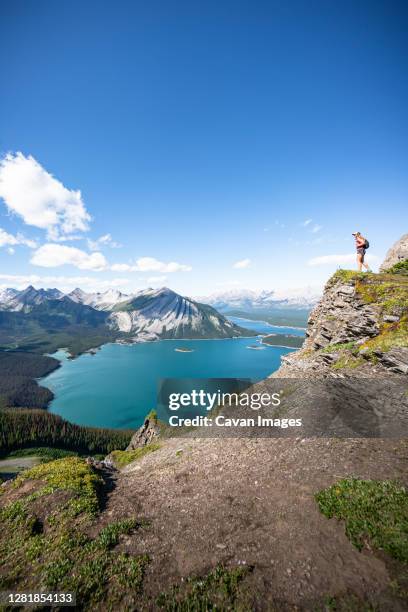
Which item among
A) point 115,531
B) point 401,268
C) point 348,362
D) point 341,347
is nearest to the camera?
point 115,531

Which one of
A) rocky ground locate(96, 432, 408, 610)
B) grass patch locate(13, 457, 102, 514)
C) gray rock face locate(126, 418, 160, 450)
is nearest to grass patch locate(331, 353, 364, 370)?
rocky ground locate(96, 432, 408, 610)

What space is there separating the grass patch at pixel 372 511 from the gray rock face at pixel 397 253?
3212 cm

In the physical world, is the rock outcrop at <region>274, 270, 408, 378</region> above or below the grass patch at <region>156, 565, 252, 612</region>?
above

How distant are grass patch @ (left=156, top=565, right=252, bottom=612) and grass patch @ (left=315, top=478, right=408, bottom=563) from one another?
3.66 meters

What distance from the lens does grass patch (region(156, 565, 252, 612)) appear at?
6.60 m

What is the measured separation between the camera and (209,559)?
8.09 metres

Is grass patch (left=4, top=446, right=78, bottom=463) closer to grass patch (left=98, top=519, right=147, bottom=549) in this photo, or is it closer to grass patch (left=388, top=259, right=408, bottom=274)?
grass patch (left=98, top=519, right=147, bottom=549)

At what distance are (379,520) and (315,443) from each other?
5.73 meters

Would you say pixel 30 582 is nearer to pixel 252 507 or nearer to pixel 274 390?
pixel 252 507

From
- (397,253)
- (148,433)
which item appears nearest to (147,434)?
(148,433)

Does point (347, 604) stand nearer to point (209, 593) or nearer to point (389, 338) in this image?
point (209, 593)

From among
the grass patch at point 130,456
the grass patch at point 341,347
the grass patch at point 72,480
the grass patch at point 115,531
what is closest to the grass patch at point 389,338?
the grass patch at point 341,347

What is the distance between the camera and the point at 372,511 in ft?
28.6

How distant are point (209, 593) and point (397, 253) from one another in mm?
41758
